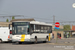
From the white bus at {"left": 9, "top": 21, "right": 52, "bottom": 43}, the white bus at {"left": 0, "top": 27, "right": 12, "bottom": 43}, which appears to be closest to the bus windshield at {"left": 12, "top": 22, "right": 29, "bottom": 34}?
the white bus at {"left": 9, "top": 21, "right": 52, "bottom": 43}

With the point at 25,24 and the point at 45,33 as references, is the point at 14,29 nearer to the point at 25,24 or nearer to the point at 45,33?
the point at 25,24

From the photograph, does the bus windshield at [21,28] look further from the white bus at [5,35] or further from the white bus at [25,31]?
the white bus at [5,35]

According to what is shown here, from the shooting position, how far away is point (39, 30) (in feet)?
87.7

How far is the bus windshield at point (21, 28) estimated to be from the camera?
936 inches

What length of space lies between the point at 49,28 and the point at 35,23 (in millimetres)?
4925

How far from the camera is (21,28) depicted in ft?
78.7

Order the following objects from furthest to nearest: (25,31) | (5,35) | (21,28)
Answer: (5,35) < (21,28) < (25,31)

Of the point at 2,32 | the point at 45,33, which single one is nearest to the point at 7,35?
the point at 2,32

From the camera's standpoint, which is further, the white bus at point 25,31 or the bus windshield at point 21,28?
the bus windshield at point 21,28

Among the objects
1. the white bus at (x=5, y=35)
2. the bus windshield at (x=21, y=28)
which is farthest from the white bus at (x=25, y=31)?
the white bus at (x=5, y=35)

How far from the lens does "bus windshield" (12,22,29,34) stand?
23766 mm

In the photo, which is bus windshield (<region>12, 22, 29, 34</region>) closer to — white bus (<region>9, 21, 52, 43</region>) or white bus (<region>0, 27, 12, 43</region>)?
white bus (<region>9, 21, 52, 43</region>)

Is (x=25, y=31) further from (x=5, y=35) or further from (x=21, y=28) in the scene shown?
(x=5, y=35)

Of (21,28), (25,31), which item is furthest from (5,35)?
(25,31)
